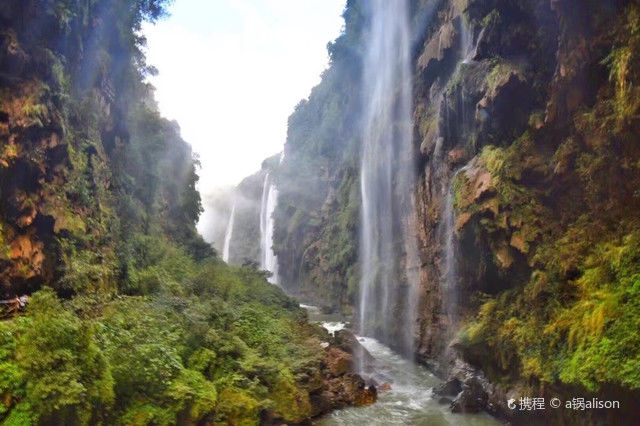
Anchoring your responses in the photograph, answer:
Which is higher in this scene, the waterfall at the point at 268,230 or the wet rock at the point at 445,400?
the waterfall at the point at 268,230

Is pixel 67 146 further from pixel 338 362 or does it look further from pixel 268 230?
pixel 268 230

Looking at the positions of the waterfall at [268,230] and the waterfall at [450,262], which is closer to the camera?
the waterfall at [450,262]

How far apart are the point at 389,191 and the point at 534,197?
1243cm

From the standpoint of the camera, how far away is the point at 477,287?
11.2m

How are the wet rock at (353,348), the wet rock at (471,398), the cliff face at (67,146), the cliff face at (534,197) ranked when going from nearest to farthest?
the cliff face at (534,197)
the cliff face at (67,146)
the wet rock at (471,398)
the wet rock at (353,348)

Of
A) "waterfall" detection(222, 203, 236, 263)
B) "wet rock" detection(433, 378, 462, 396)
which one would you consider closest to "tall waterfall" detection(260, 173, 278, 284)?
"waterfall" detection(222, 203, 236, 263)

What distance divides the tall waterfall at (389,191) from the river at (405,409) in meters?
2.72

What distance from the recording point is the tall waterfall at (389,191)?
1897 centimetres

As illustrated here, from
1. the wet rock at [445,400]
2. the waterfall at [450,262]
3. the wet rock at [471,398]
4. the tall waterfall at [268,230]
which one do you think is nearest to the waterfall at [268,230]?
the tall waterfall at [268,230]

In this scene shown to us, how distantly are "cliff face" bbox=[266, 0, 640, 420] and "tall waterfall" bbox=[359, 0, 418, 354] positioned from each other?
2.08 meters

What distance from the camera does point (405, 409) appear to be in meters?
10.7

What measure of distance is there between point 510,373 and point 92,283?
1050 centimetres

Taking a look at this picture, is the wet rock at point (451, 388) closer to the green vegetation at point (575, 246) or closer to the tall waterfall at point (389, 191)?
the green vegetation at point (575, 246)

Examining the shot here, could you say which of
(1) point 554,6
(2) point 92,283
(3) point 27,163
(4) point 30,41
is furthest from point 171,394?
(1) point 554,6
